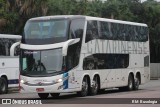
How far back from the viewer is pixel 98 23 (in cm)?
2647

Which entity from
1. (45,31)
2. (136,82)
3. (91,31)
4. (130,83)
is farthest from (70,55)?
(136,82)

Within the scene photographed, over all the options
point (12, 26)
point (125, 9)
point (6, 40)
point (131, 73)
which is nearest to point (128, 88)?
point (131, 73)

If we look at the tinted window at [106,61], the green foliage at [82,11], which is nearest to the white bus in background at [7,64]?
the tinted window at [106,61]

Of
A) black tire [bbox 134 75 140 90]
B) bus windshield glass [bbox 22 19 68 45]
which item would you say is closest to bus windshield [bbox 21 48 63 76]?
bus windshield glass [bbox 22 19 68 45]

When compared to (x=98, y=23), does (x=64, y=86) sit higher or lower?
lower

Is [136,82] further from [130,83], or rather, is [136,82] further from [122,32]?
[122,32]

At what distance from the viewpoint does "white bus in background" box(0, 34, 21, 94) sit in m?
28.6

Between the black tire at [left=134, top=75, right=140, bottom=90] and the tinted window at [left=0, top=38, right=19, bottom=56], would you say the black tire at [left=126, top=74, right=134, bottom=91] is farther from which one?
the tinted window at [left=0, top=38, right=19, bottom=56]

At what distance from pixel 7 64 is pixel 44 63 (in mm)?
6528

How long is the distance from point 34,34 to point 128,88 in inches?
354

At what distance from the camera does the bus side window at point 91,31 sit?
990 inches

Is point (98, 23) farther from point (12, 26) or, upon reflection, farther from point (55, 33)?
point (12, 26)

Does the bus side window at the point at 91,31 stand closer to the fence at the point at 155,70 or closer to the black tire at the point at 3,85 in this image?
the black tire at the point at 3,85

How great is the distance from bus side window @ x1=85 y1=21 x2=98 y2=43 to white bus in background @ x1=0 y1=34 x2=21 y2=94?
500 centimetres
